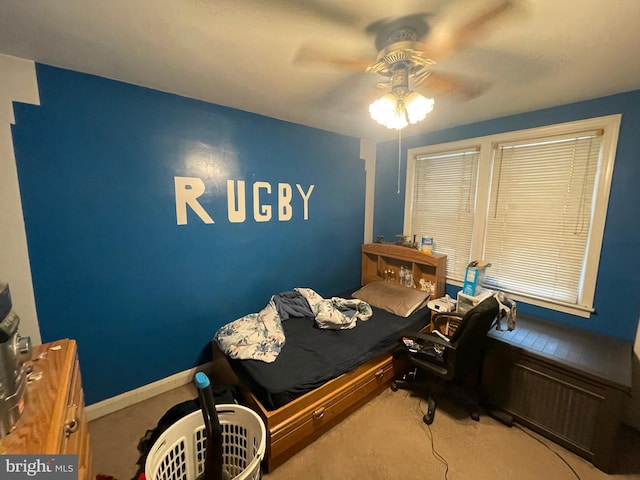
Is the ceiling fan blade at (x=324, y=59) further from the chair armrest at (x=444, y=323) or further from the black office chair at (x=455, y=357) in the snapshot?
the chair armrest at (x=444, y=323)

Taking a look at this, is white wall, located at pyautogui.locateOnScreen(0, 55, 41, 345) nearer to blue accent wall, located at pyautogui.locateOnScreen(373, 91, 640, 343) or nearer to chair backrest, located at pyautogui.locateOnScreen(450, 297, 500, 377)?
chair backrest, located at pyautogui.locateOnScreen(450, 297, 500, 377)

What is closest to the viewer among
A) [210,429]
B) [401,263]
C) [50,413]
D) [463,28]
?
[50,413]

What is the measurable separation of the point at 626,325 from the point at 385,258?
2.03 m

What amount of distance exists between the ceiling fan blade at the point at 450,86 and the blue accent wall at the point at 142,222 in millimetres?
1298

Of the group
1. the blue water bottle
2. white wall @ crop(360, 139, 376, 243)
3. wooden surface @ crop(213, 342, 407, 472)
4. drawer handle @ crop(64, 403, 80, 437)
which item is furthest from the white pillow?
drawer handle @ crop(64, 403, 80, 437)

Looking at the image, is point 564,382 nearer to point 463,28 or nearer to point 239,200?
point 463,28

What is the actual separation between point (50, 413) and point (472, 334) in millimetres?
2124

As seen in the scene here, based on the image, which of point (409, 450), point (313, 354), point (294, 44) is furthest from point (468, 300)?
point (294, 44)

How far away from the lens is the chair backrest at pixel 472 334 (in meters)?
1.70

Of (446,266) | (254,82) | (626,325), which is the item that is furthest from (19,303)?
(626,325)

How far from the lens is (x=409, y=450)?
1.70 m

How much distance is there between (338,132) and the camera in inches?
116

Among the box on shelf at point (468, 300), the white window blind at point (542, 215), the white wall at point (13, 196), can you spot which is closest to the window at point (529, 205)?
the white window blind at point (542, 215)

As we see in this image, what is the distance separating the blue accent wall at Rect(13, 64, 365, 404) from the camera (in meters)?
1.62
